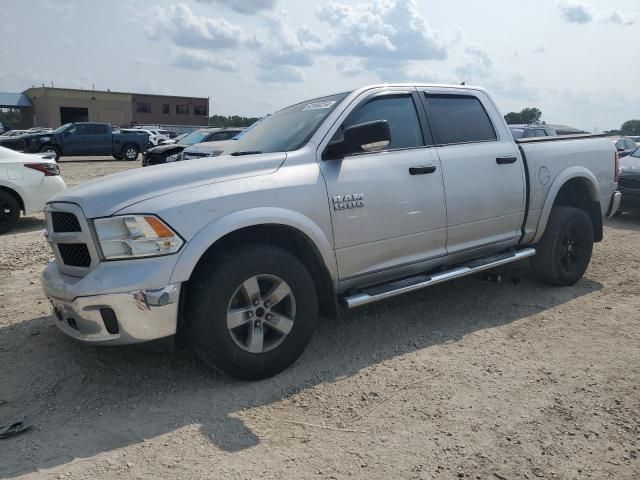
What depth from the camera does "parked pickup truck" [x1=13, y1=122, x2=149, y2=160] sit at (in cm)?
2402

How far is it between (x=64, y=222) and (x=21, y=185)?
572cm

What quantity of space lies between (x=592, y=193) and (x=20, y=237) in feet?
24.9

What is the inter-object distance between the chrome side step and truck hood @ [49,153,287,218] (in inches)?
43.2

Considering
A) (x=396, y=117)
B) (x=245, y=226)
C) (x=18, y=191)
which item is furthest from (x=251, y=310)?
(x=18, y=191)

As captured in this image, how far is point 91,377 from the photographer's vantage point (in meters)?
3.58

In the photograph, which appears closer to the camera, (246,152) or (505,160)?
(246,152)

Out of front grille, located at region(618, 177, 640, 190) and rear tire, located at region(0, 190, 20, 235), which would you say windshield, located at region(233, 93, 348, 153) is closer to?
rear tire, located at region(0, 190, 20, 235)

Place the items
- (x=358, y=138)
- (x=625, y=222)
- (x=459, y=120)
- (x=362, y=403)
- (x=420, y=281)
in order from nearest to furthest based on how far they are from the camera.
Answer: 1. (x=362, y=403)
2. (x=358, y=138)
3. (x=420, y=281)
4. (x=459, y=120)
5. (x=625, y=222)

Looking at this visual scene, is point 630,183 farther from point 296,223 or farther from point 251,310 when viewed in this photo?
point 251,310

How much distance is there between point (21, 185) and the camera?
8.29 meters

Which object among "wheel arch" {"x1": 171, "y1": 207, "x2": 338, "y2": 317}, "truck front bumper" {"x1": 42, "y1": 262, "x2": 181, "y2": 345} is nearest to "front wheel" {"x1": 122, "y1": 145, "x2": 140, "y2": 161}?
"wheel arch" {"x1": 171, "y1": 207, "x2": 338, "y2": 317}

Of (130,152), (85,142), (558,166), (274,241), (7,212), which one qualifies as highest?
(85,142)

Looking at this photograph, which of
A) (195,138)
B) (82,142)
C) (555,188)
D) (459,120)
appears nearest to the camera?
(459,120)

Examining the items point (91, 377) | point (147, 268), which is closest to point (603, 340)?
point (147, 268)
